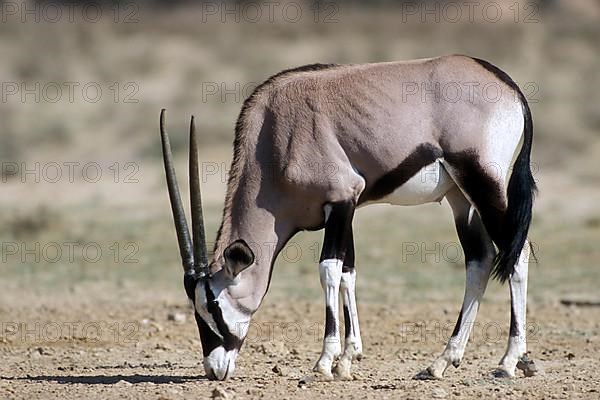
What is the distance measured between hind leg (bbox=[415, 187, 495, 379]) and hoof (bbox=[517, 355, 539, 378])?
42 cm

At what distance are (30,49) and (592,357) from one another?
89.8ft

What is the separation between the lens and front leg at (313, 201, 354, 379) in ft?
28.7

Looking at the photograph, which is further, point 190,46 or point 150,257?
point 190,46

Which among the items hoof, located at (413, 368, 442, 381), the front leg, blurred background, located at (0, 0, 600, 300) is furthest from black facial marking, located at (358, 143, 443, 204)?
blurred background, located at (0, 0, 600, 300)

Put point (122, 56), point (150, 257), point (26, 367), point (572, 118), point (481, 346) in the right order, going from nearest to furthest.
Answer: point (26, 367) → point (481, 346) → point (150, 257) → point (572, 118) → point (122, 56)

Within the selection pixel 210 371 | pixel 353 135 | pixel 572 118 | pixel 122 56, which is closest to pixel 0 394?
pixel 210 371

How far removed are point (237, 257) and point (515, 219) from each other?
1989 mm

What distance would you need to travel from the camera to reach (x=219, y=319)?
8781 millimetres

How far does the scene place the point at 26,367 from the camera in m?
10.0

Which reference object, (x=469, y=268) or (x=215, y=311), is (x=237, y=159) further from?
(x=469, y=268)

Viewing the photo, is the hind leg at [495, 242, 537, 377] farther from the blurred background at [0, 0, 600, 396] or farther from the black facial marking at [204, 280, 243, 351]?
the blurred background at [0, 0, 600, 396]

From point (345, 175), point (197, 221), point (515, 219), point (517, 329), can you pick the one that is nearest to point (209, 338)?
point (197, 221)

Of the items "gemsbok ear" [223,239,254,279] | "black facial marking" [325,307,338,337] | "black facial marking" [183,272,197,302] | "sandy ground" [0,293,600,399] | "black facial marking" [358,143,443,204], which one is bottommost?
"sandy ground" [0,293,600,399]

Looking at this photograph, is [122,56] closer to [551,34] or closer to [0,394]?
[551,34]
